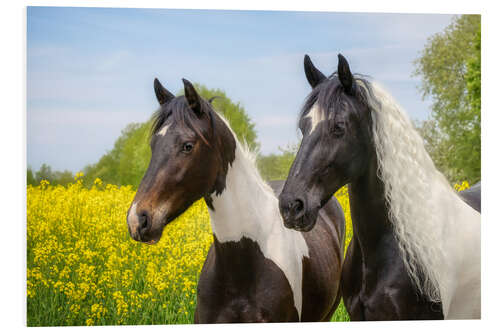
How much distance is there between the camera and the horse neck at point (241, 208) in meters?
2.34

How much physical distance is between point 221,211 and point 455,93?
2.25 metres

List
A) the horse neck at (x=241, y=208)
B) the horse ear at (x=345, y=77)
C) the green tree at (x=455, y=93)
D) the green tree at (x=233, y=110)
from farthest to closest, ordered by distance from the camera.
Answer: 1. the green tree at (x=455, y=93)
2. the green tree at (x=233, y=110)
3. the horse neck at (x=241, y=208)
4. the horse ear at (x=345, y=77)

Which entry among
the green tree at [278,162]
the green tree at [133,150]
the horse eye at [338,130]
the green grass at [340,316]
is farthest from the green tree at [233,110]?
the green grass at [340,316]

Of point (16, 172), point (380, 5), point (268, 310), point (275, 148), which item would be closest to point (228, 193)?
point (268, 310)

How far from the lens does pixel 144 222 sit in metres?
2.17

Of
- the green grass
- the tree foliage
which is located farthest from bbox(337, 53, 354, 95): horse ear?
the tree foliage

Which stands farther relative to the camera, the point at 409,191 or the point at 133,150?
the point at 133,150

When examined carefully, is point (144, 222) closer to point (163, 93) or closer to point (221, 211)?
point (221, 211)

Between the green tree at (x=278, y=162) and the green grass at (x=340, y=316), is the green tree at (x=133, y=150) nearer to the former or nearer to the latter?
the green tree at (x=278, y=162)

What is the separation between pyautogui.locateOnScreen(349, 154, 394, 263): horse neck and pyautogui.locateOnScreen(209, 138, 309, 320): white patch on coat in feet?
1.37

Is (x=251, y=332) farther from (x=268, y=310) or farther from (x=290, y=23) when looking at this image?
(x=290, y=23)

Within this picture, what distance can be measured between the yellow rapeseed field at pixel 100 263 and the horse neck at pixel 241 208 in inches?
31.4

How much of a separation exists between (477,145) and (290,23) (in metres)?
1.63

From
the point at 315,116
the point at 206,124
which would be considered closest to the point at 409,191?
the point at 315,116
